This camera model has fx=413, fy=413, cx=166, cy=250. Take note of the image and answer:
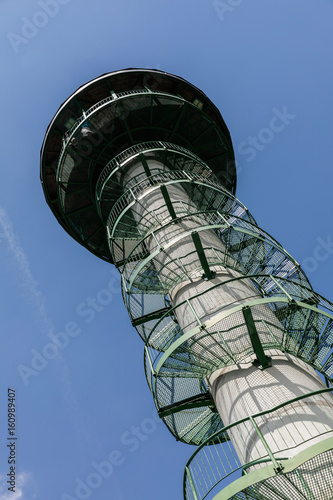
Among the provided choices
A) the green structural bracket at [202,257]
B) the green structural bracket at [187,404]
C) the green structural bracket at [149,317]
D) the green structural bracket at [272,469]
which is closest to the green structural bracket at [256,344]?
the green structural bracket at [187,404]

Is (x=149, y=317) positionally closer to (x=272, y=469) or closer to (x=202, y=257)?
(x=202, y=257)

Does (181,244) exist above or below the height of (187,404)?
above

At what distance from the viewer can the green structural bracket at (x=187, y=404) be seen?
35.3 ft

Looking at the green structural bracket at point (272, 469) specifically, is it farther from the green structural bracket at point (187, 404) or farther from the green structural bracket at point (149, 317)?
the green structural bracket at point (149, 317)

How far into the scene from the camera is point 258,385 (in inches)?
343

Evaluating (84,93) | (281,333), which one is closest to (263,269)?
(281,333)

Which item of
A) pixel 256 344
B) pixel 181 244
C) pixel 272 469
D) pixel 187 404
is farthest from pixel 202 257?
pixel 272 469

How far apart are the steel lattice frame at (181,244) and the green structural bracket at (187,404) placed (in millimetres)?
36

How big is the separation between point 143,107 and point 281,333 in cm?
1521

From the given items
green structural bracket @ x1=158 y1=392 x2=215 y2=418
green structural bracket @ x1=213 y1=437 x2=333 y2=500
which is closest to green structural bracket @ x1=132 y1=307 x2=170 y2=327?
green structural bracket @ x1=158 y1=392 x2=215 y2=418

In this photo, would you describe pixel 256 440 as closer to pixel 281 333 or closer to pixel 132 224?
pixel 281 333

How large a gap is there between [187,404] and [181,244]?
543 centimetres

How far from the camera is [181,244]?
46.6ft

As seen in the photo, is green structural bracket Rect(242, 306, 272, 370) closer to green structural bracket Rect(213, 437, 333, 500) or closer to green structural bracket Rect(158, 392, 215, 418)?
green structural bracket Rect(158, 392, 215, 418)
